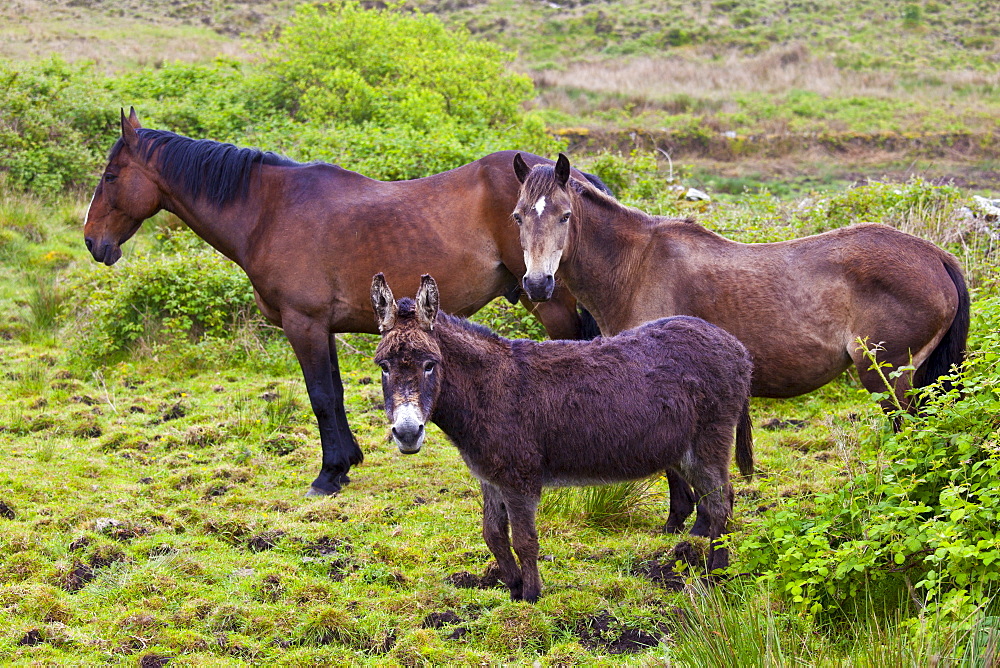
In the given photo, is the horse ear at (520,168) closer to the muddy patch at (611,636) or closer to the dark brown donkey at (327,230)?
the dark brown donkey at (327,230)

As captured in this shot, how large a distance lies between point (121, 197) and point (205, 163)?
2.75 ft

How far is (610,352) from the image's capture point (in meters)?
5.19

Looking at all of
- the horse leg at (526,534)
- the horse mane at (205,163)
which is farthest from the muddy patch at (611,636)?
the horse mane at (205,163)

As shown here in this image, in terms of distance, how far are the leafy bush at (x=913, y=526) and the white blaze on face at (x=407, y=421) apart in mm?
1780

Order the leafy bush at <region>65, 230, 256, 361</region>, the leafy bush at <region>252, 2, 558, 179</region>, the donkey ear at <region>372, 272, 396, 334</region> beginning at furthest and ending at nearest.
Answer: the leafy bush at <region>252, 2, 558, 179</region>, the leafy bush at <region>65, 230, 256, 361</region>, the donkey ear at <region>372, 272, 396, 334</region>

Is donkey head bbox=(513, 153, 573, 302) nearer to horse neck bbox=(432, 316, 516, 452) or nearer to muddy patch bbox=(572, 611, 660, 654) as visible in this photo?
horse neck bbox=(432, 316, 516, 452)

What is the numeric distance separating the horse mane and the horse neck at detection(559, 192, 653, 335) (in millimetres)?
2760

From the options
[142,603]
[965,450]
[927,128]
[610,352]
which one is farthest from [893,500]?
[927,128]

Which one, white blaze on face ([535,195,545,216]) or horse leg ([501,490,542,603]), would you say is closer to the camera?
horse leg ([501,490,542,603])

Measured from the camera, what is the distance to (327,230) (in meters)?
7.14

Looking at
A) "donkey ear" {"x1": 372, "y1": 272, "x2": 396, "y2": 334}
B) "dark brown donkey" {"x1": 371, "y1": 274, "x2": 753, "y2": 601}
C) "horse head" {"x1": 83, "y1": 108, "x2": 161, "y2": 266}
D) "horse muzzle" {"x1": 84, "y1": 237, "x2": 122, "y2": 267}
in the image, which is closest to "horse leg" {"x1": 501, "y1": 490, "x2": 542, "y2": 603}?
"dark brown donkey" {"x1": 371, "y1": 274, "x2": 753, "y2": 601}

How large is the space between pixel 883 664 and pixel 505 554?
7.22 feet

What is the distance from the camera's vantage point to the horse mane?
7297mm

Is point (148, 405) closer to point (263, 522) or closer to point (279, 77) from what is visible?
point (263, 522)
